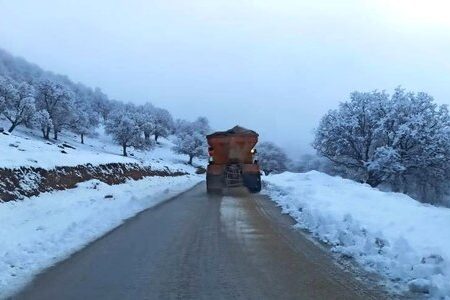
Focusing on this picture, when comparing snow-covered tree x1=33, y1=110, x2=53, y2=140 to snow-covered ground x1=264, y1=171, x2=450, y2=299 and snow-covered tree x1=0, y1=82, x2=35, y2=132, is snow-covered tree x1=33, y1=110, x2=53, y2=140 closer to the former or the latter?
snow-covered tree x1=0, y1=82, x2=35, y2=132

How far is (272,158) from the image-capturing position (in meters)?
152

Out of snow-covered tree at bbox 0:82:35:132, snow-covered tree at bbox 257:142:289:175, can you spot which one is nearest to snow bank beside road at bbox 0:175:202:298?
snow-covered tree at bbox 0:82:35:132

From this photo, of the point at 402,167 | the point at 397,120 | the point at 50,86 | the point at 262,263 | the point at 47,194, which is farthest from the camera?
the point at 50,86

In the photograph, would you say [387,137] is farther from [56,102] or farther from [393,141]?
[56,102]

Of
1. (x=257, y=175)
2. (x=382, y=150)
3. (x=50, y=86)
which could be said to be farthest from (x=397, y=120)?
(x=50, y=86)

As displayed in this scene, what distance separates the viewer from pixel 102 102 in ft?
629

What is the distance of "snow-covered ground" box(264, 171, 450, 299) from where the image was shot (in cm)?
707

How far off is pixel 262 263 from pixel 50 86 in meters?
95.1

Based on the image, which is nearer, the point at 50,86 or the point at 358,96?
the point at 358,96

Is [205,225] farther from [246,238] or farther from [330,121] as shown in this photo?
[330,121]

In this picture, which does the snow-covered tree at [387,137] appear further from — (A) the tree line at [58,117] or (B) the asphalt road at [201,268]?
(A) the tree line at [58,117]

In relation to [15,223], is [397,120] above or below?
above

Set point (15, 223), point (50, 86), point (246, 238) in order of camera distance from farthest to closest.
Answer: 1. point (50, 86)
2. point (15, 223)
3. point (246, 238)

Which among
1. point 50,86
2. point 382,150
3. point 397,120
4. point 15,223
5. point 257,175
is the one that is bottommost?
point 15,223
